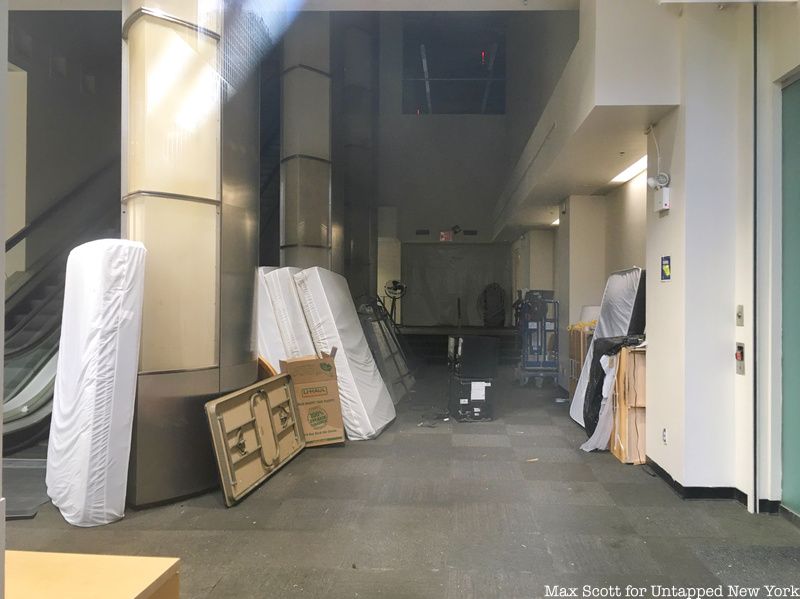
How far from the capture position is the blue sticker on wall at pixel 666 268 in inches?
136

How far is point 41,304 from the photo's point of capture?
570 cm

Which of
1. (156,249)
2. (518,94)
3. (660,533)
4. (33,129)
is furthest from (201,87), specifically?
(518,94)

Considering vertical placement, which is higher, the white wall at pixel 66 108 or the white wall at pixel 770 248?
the white wall at pixel 66 108

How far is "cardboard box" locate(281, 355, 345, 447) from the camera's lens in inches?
171

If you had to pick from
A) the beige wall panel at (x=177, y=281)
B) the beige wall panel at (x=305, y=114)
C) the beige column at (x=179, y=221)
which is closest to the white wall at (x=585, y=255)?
the beige wall panel at (x=305, y=114)

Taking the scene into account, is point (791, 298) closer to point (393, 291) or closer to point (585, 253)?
point (585, 253)

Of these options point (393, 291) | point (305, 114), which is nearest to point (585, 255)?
point (305, 114)

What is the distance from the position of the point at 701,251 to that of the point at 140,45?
3.68 meters

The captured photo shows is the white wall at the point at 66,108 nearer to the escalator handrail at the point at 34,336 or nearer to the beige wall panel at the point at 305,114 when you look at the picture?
the escalator handrail at the point at 34,336

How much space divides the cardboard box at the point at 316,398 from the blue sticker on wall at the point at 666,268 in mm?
2670

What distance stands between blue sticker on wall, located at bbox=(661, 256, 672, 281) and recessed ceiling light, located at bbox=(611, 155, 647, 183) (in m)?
1.47

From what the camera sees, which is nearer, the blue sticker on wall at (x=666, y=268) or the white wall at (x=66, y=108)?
the blue sticker on wall at (x=666, y=268)

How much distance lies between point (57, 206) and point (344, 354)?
4693mm

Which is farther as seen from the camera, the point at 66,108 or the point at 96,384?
the point at 66,108
